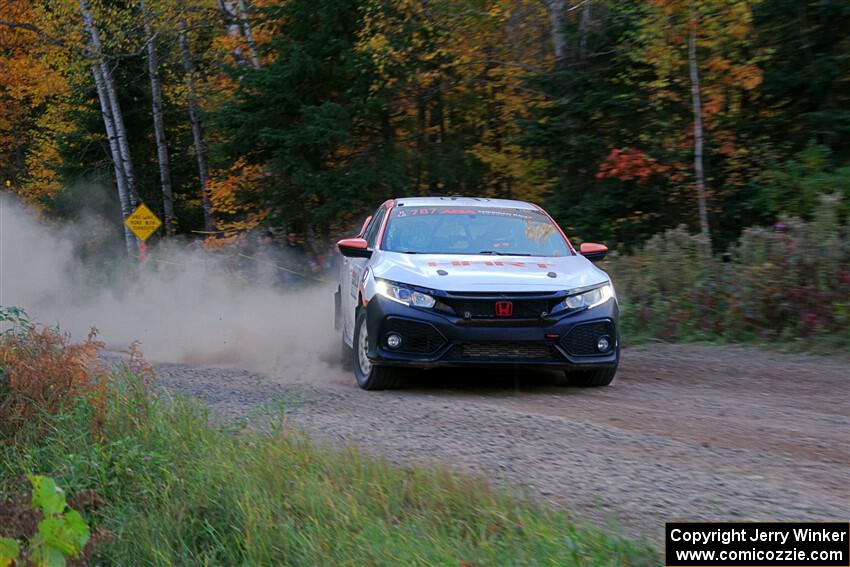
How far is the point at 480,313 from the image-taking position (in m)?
8.48

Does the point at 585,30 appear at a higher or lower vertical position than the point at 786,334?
higher

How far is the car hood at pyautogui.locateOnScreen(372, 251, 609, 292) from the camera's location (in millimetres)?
8547

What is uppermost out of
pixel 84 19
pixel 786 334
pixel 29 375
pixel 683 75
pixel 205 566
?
pixel 84 19

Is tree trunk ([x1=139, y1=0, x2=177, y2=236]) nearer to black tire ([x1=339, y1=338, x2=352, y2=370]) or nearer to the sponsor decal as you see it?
black tire ([x1=339, y1=338, x2=352, y2=370])

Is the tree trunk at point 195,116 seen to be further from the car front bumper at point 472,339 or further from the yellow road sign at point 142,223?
the car front bumper at point 472,339

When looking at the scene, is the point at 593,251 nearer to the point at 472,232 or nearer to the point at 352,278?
the point at 472,232

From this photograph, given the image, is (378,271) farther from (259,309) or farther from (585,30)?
(585,30)

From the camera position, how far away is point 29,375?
7.37m

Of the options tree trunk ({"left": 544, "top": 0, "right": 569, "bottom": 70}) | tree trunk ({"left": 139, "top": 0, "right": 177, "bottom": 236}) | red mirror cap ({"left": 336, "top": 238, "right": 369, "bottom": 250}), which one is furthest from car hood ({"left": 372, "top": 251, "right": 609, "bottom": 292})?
tree trunk ({"left": 139, "top": 0, "right": 177, "bottom": 236})

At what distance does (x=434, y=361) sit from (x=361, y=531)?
367 centimetres

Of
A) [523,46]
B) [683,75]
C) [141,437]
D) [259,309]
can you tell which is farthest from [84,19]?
[141,437]

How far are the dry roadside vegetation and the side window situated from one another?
3.32 meters

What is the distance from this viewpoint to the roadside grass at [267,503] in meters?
4.59

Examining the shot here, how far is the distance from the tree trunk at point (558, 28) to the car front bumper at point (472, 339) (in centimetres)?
1169
